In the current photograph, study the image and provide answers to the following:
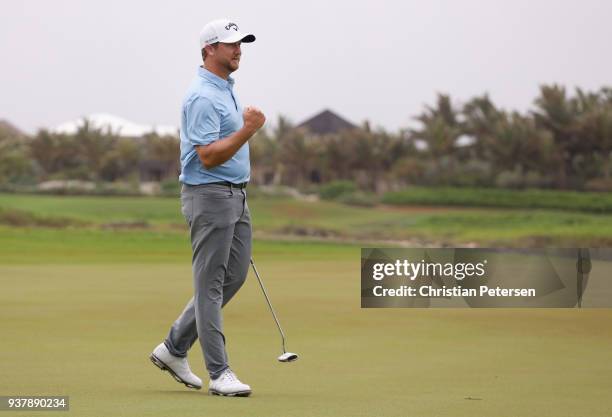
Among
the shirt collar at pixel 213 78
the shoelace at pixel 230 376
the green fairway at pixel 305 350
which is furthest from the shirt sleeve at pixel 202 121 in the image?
the green fairway at pixel 305 350

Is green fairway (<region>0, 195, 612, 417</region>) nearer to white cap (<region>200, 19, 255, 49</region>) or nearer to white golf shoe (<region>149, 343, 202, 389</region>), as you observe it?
white golf shoe (<region>149, 343, 202, 389</region>)

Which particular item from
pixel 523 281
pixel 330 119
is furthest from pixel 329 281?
pixel 330 119

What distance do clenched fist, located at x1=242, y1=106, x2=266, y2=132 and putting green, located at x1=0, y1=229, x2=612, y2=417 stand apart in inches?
56.7

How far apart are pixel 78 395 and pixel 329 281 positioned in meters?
12.0

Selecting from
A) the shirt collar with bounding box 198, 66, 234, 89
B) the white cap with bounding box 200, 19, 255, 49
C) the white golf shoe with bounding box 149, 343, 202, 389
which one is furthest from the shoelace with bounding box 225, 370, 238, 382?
the white cap with bounding box 200, 19, 255, 49

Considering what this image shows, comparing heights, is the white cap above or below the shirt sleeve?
above

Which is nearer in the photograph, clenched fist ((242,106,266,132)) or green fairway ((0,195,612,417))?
green fairway ((0,195,612,417))

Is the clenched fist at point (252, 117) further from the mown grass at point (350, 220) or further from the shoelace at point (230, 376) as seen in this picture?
the mown grass at point (350, 220)

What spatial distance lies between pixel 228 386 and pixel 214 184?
3.64 ft

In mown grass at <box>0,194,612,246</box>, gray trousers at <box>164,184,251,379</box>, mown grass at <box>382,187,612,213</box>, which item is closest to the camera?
gray trousers at <box>164,184,251,379</box>

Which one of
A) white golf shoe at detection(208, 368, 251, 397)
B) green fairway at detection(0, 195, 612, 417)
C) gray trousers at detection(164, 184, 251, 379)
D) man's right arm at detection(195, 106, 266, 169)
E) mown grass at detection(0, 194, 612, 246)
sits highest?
man's right arm at detection(195, 106, 266, 169)

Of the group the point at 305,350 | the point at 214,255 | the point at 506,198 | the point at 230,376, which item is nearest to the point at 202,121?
the point at 214,255

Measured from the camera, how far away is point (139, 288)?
16.3 meters

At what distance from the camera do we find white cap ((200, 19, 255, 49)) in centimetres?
691
